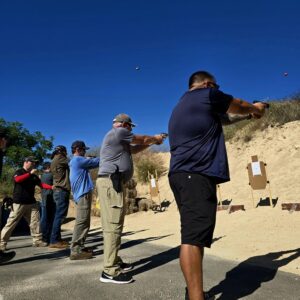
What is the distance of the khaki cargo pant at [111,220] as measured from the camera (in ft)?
13.9

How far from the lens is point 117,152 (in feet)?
15.1

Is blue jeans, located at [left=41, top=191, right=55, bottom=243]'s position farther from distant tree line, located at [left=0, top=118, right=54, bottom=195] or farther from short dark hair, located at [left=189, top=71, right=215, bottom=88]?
distant tree line, located at [left=0, top=118, right=54, bottom=195]

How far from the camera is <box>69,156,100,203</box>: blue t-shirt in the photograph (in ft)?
19.4

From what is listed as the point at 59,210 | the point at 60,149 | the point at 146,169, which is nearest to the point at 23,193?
the point at 59,210

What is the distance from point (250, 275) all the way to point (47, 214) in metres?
5.26

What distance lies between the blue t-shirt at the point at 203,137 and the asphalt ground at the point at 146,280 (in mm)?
1213

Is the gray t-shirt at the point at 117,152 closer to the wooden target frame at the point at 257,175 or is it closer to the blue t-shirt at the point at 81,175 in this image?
the blue t-shirt at the point at 81,175

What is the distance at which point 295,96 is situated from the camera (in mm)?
18375

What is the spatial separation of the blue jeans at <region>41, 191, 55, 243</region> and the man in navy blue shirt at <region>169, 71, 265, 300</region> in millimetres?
5613

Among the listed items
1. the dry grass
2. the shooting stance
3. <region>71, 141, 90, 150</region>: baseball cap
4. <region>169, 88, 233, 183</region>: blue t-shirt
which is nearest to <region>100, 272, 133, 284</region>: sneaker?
<region>169, 88, 233, 183</region>: blue t-shirt

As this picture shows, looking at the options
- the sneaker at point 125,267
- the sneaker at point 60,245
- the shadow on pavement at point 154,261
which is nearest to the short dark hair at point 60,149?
the sneaker at point 60,245

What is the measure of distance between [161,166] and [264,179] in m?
10.6

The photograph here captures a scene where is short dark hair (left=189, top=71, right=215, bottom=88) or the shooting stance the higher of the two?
short dark hair (left=189, top=71, right=215, bottom=88)

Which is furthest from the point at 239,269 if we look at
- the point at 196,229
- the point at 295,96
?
the point at 295,96
